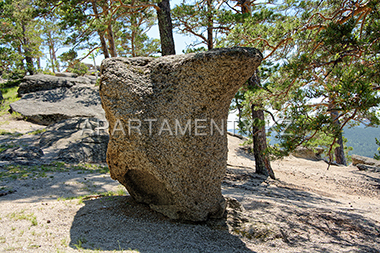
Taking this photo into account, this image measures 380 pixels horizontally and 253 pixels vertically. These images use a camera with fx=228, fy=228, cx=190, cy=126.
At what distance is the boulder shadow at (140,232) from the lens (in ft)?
8.95

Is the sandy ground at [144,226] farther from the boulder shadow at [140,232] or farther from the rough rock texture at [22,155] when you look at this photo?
the rough rock texture at [22,155]

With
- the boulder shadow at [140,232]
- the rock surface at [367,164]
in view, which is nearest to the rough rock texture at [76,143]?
the boulder shadow at [140,232]

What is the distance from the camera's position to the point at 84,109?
12.2m

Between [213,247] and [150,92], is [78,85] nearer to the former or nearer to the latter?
[150,92]

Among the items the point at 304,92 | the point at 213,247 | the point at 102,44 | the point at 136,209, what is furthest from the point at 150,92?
the point at 102,44

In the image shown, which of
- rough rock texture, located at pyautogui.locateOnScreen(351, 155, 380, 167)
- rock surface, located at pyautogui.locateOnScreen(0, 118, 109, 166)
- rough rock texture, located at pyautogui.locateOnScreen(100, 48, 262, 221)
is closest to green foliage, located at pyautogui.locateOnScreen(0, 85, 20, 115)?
rock surface, located at pyautogui.locateOnScreen(0, 118, 109, 166)

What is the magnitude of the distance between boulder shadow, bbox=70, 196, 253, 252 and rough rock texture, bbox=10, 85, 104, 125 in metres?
9.23

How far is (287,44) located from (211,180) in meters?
4.17

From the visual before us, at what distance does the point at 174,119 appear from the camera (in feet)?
10.6

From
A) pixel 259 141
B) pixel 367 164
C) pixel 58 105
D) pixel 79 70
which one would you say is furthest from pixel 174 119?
pixel 367 164

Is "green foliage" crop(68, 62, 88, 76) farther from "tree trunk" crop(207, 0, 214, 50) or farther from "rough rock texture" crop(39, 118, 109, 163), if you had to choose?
"tree trunk" crop(207, 0, 214, 50)

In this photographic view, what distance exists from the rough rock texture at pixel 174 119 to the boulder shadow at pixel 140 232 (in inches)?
8.6

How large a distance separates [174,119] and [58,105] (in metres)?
11.2

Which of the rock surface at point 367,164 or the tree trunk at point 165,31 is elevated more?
the tree trunk at point 165,31
